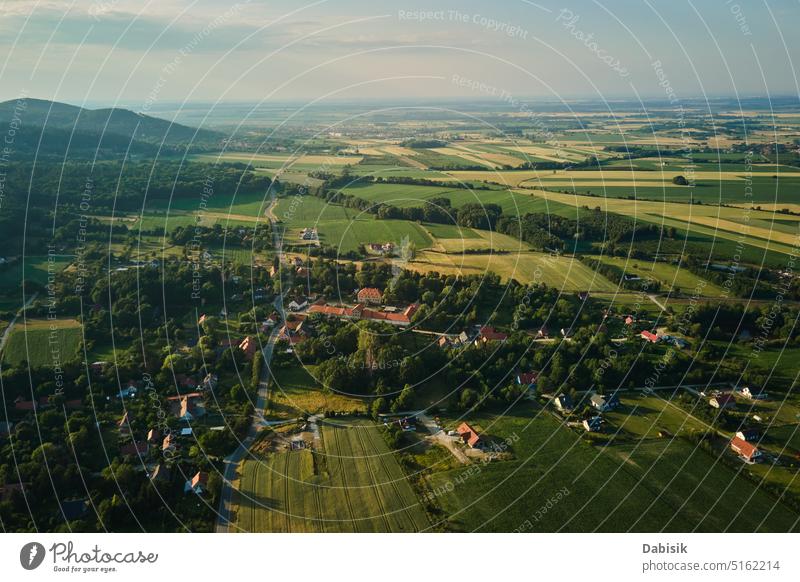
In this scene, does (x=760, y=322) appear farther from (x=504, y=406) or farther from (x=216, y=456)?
(x=216, y=456)

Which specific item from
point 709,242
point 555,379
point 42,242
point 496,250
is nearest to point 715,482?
point 555,379

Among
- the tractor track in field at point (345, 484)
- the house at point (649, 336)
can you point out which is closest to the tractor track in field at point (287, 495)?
the tractor track in field at point (345, 484)

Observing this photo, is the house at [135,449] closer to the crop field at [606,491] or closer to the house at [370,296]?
the crop field at [606,491]

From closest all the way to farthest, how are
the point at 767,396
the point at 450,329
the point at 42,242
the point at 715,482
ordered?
the point at 715,482 → the point at 767,396 → the point at 450,329 → the point at 42,242

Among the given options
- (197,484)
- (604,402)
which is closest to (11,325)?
(197,484)
